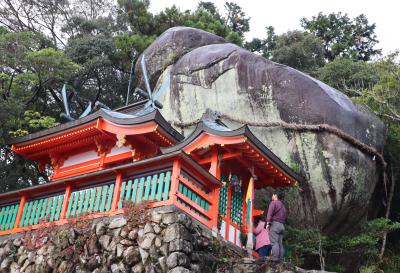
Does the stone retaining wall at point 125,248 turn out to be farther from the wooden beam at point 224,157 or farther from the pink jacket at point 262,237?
the wooden beam at point 224,157

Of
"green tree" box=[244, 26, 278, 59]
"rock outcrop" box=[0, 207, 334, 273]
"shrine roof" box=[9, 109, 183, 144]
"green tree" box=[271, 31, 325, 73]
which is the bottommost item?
"rock outcrop" box=[0, 207, 334, 273]

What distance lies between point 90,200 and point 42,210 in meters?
1.62

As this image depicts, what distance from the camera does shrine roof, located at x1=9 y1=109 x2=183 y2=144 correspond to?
12.0 m

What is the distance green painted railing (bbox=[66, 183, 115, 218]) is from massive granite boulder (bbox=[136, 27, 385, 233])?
20.5 feet

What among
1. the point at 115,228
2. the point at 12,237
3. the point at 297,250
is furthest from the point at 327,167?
the point at 12,237

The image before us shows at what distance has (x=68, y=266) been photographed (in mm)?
10219

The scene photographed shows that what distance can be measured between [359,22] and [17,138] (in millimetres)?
28648

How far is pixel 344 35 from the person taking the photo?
116 ft

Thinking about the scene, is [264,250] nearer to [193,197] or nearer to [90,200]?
[193,197]

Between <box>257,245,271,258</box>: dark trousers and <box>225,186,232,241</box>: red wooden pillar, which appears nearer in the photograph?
<box>257,245,271,258</box>: dark trousers

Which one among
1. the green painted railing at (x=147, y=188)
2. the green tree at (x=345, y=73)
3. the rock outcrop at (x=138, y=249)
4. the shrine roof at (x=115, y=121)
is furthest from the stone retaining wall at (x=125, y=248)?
the green tree at (x=345, y=73)

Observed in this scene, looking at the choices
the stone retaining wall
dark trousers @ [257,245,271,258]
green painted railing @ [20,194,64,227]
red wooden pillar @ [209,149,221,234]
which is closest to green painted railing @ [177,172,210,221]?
red wooden pillar @ [209,149,221,234]

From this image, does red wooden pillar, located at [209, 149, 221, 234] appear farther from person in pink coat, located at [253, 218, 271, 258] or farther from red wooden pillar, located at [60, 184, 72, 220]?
red wooden pillar, located at [60, 184, 72, 220]

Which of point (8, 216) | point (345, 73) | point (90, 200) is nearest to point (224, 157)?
point (90, 200)
